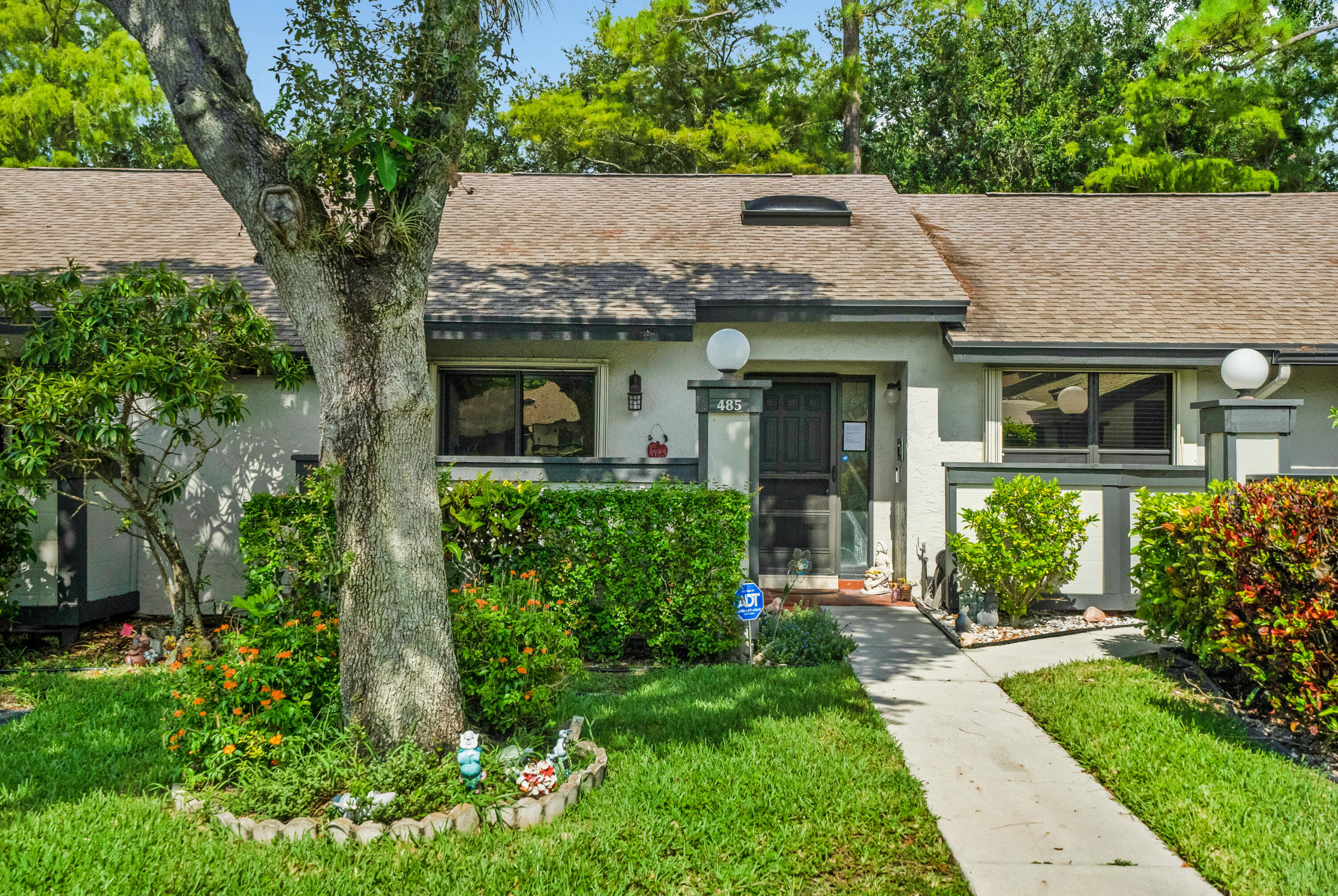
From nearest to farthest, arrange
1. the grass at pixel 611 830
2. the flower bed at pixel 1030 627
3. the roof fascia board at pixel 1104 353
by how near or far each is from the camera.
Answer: the grass at pixel 611 830 → the flower bed at pixel 1030 627 → the roof fascia board at pixel 1104 353

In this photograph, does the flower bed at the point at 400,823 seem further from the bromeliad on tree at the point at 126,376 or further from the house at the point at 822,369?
the house at the point at 822,369

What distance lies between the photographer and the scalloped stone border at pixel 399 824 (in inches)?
131

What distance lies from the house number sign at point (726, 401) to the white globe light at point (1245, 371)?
149 inches

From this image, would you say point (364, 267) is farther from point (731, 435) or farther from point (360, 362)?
point (731, 435)

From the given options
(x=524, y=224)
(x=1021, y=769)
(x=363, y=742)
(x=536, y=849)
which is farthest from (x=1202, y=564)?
(x=524, y=224)

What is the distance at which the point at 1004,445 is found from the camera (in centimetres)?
823

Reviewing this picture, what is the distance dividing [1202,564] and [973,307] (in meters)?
4.04

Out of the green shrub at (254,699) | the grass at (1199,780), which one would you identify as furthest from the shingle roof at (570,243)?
the green shrub at (254,699)

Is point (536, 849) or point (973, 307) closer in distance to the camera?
point (536, 849)

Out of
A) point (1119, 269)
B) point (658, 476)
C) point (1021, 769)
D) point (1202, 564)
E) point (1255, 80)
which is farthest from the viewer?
point (1255, 80)

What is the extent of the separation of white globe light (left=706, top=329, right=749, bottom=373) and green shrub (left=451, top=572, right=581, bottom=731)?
2.82 metres

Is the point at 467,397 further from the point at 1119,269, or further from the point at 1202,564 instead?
the point at 1119,269

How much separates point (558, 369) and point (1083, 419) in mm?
5129

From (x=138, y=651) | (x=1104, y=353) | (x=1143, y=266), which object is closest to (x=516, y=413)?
(x=138, y=651)
